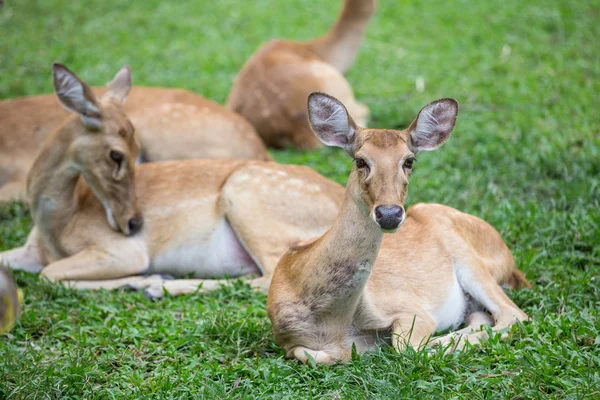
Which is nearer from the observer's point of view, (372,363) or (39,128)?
(372,363)

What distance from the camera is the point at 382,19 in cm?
1369

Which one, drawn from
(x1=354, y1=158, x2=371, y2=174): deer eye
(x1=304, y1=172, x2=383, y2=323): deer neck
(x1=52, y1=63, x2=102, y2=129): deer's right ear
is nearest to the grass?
(x1=304, y1=172, x2=383, y2=323): deer neck

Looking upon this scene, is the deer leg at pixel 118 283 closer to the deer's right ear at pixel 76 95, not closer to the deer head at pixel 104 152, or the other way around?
the deer head at pixel 104 152

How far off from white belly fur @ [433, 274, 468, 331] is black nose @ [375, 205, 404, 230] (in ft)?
4.23

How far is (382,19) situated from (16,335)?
9619 mm

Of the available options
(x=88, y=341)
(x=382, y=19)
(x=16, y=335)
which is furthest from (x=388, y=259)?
(x=382, y=19)

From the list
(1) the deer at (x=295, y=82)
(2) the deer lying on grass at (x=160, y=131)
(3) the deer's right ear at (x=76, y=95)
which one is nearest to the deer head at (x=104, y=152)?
(3) the deer's right ear at (x=76, y=95)

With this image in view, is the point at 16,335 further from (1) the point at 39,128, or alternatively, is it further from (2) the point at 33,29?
(2) the point at 33,29

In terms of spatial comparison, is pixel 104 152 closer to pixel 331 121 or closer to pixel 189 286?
pixel 189 286

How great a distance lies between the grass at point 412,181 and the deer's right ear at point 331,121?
113 cm

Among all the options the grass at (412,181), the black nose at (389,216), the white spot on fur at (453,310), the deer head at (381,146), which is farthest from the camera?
the white spot on fur at (453,310)

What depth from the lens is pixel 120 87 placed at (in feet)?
23.3

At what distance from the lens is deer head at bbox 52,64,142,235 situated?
645 centimetres

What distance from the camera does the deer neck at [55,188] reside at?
21.6 feet
